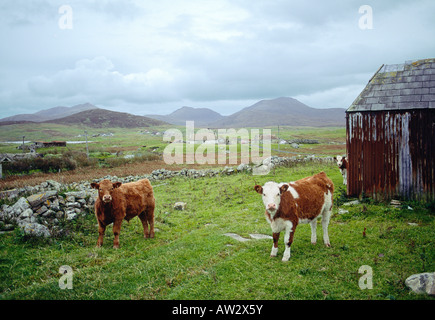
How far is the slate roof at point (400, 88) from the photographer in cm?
1226

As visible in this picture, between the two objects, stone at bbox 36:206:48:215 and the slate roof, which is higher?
the slate roof

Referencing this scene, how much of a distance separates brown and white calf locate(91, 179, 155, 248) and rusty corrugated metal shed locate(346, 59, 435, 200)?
10.2 m

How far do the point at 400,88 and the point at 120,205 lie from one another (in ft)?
45.9

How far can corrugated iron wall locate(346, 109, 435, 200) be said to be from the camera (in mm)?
11828

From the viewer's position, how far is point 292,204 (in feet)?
24.8

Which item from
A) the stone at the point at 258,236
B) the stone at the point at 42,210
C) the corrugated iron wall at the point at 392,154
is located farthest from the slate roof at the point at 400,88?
the stone at the point at 42,210

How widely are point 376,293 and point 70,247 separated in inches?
348

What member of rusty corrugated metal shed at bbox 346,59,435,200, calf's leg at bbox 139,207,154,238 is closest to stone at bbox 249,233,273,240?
calf's leg at bbox 139,207,154,238

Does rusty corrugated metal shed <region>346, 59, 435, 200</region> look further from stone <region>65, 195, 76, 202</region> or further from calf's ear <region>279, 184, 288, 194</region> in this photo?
stone <region>65, 195, 76, 202</region>

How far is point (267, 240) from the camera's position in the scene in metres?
8.98

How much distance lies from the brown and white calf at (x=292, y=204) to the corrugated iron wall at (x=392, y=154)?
19.2 feet
